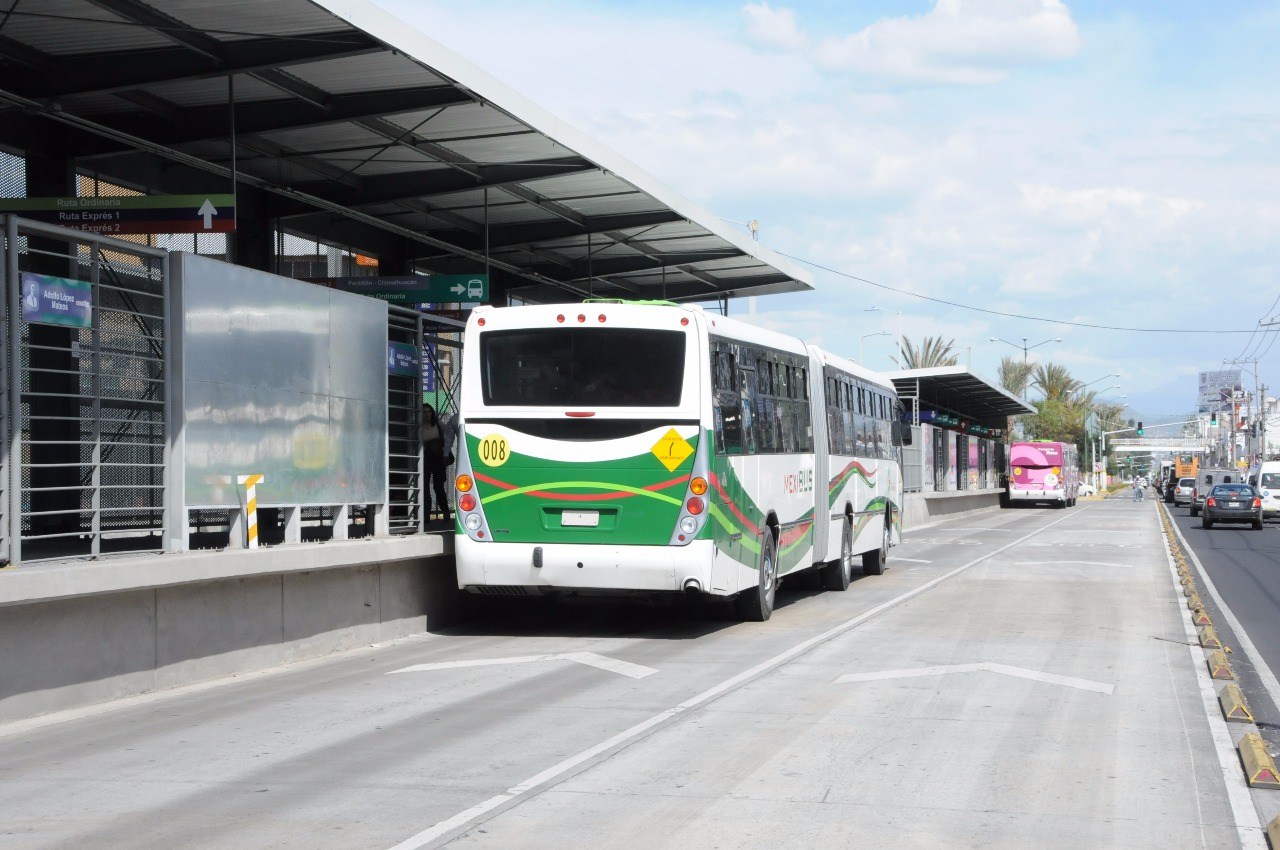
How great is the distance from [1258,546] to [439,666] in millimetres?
30277

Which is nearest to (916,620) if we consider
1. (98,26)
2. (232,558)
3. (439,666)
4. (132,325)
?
(439,666)

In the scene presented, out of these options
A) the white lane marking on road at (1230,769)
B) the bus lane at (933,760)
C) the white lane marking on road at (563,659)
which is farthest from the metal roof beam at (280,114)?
the white lane marking on road at (1230,769)

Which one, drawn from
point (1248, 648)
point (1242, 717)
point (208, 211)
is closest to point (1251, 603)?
point (1248, 648)

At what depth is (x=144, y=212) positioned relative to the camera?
583 inches

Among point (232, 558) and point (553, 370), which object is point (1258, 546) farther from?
point (232, 558)

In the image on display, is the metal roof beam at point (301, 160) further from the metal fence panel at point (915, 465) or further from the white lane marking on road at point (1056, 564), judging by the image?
the metal fence panel at point (915, 465)

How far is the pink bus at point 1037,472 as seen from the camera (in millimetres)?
71500

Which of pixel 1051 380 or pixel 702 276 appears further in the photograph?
pixel 1051 380

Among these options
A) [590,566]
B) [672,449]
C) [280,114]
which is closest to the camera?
[590,566]

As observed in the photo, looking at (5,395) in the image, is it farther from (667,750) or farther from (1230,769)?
(1230,769)

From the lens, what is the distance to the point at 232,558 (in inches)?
440

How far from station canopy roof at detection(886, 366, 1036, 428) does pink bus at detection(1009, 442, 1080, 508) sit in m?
2.76

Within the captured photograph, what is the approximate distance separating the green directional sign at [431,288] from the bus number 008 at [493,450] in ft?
23.0

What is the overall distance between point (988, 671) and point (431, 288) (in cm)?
1157
